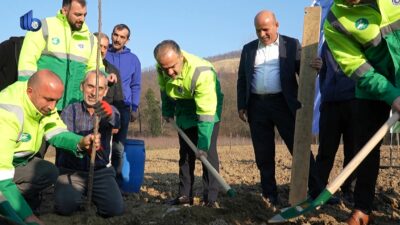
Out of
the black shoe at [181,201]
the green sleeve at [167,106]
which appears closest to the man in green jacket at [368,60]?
the black shoe at [181,201]

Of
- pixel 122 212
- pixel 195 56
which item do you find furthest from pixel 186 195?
pixel 195 56

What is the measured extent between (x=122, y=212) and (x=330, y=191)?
6.62ft

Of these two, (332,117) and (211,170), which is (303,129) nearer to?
(332,117)

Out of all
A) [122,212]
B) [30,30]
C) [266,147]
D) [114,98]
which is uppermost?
[30,30]

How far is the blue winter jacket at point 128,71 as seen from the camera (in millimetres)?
6098

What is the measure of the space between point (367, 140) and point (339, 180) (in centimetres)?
60

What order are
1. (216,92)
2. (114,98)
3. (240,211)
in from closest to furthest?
1. (240,211)
2. (216,92)
3. (114,98)

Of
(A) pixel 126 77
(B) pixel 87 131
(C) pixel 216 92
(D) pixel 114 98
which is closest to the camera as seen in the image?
(B) pixel 87 131

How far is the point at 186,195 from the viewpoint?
16.2 feet

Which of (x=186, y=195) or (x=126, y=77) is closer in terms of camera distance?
(x=186, y=195)

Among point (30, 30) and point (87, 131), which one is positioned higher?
point (30, 30)

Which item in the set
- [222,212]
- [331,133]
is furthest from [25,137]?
[331,133]

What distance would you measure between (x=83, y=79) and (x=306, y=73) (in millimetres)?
2072

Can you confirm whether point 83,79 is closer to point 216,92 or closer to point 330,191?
point 216,92
